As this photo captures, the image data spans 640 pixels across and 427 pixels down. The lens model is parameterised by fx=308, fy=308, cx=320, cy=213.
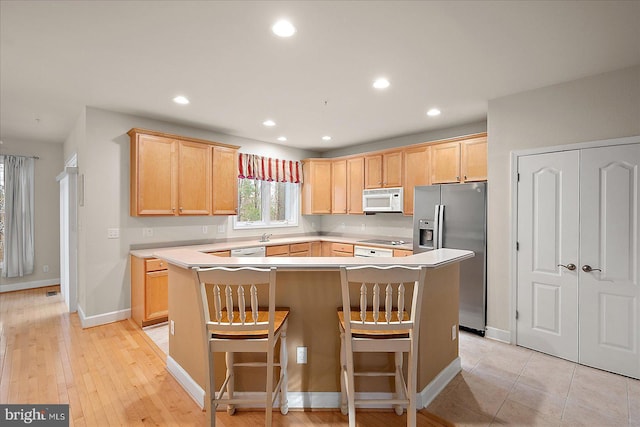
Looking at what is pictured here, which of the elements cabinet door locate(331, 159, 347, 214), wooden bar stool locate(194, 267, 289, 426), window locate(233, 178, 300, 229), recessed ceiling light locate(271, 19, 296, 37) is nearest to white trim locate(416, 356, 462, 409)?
wooden bar stool locate(194, 267, 289, 426)

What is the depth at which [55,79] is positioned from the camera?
2963mm

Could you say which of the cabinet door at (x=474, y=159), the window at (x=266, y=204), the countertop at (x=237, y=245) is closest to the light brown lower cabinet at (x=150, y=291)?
the countertop at (x=237, y=245)

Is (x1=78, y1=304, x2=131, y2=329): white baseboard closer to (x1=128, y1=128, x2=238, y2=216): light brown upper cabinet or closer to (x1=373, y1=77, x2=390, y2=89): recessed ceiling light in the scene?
(x1=128, y1=128, x2=238, y2=216): light brown upper cabinet

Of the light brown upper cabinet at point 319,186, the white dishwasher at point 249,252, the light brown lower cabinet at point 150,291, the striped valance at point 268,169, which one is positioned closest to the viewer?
the light brown lower cabinet at point 150,291

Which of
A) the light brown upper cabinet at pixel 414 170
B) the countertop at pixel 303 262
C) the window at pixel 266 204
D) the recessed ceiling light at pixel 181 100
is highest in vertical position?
the recessed ceiling light at pixel 181 100

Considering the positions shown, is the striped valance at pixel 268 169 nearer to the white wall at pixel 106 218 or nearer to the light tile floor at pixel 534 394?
the white wall at pixel 106 218

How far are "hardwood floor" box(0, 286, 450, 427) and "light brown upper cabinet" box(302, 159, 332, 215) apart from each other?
3.47 metres

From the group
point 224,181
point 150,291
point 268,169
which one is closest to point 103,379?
point 150,291

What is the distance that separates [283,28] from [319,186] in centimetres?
390

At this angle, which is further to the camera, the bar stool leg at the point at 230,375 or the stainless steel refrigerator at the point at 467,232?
the stainless steel refrigerator at the point at 467,232

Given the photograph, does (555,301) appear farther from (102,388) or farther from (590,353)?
(102,388)

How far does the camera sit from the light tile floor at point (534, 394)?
6.93 ft

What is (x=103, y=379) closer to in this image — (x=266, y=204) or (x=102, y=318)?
(x=102, y=318)

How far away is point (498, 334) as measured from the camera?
11.2ft
